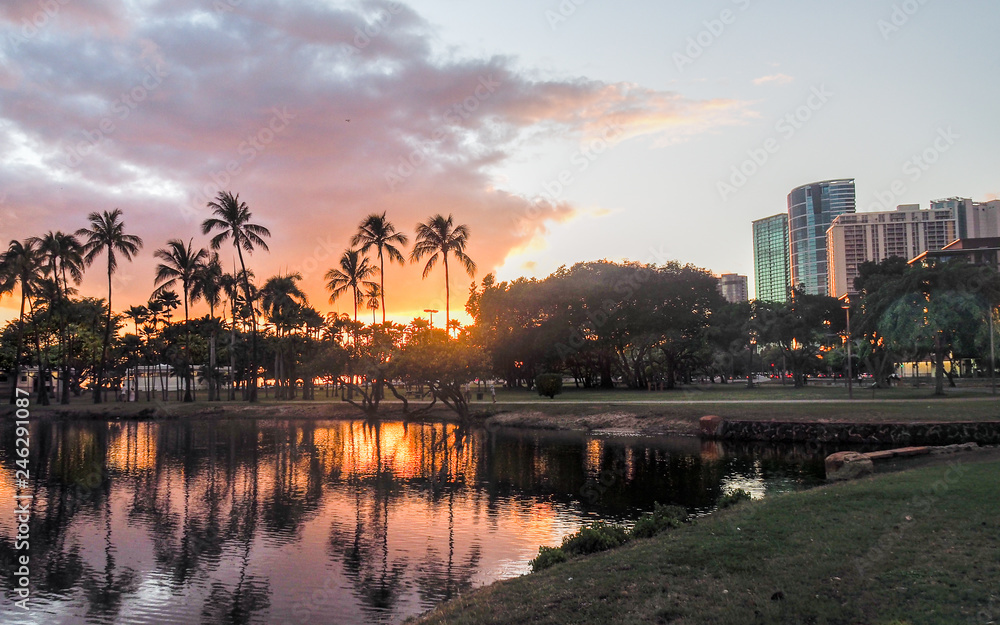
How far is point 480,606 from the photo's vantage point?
989 cm

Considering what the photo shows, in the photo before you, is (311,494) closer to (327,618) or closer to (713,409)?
(327,618)

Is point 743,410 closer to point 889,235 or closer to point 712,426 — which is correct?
point 712,426

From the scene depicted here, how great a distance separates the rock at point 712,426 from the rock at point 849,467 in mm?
16054

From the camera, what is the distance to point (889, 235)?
609 feet

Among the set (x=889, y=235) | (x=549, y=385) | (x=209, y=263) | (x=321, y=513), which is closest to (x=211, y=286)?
(x=209, y=263)

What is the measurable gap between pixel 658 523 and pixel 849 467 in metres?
9.61

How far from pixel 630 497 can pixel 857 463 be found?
6.88 metres

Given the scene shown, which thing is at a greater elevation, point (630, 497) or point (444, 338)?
point (444, 338)

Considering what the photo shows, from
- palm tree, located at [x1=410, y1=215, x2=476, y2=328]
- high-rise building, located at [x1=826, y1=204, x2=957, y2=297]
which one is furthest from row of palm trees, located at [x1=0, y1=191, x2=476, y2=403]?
high-rise building, located at [x1=826, y1=204, x2=957, y2=297]

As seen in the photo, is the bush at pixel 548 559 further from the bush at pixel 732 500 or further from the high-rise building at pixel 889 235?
the high-rise building at pixel 889 235

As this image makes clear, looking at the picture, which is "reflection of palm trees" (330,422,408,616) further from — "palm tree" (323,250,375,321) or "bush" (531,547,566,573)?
"palm tree" (323,250,375,321)

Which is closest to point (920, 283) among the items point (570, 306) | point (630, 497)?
point (570, 306)

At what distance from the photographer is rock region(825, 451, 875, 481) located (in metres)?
20.6

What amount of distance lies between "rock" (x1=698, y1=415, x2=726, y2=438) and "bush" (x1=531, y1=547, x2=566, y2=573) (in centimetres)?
2727
